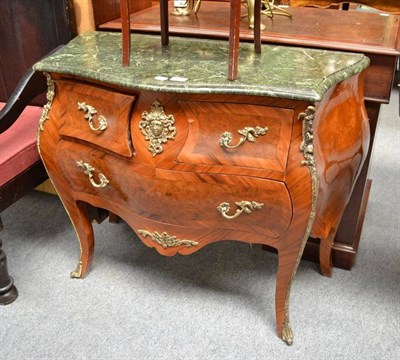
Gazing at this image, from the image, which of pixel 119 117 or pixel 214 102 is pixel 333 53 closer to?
pixel 214 102

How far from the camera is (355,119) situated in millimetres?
1322

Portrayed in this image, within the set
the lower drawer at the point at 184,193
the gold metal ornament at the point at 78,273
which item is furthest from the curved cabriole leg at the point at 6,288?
the lower drawer at the point at 184,193

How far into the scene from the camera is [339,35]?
149 centimetres

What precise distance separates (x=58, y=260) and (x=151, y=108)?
0.88m

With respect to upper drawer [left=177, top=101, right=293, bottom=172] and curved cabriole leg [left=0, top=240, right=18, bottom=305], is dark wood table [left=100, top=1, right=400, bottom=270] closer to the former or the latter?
upper drawer [left=177, top=101, right=293, bottom=172]

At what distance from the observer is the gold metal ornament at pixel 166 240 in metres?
1.38

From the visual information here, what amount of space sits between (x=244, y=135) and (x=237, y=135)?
20mm

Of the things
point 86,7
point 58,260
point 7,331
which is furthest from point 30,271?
point 86,7

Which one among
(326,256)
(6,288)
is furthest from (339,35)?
(6,288)

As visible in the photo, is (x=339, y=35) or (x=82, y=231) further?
(x=82, y=231)

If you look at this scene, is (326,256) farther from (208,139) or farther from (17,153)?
(17,153)

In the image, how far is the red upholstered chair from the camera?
1.49 m

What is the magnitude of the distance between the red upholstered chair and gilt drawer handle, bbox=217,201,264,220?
69cm

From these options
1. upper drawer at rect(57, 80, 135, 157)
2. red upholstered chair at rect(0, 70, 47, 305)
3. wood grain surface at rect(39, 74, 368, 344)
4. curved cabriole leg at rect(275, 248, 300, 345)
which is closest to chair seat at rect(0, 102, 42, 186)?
red upholstered chair at rect(0, 70, 47, 305)
